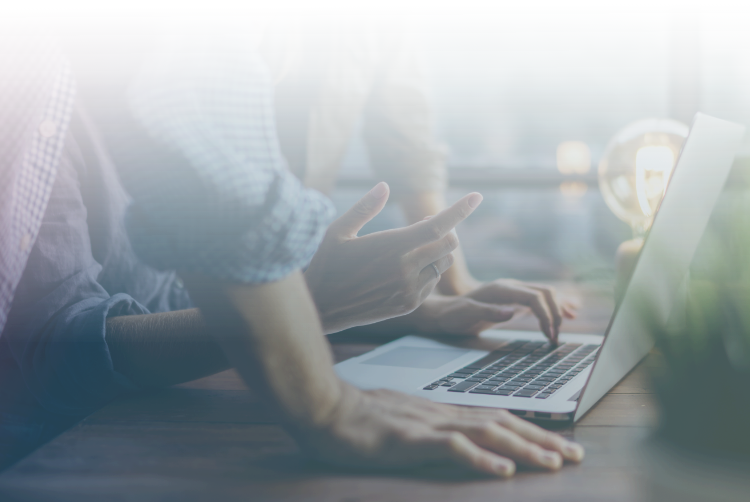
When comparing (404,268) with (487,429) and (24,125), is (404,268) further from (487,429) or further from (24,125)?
(24,125)

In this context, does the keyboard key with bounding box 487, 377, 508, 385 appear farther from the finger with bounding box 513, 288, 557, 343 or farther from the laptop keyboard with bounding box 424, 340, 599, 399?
the finger with bounding box 513, 288, 557, 343

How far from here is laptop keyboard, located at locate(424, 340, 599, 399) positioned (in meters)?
0.48

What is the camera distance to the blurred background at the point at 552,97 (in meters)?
1.65

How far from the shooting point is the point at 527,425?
37cm

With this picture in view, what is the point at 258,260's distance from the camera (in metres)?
0.34

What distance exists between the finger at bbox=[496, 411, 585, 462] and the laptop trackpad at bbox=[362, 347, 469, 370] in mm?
207

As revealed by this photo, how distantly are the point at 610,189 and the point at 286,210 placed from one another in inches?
33.0

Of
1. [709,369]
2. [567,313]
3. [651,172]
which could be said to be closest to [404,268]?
[709,369]

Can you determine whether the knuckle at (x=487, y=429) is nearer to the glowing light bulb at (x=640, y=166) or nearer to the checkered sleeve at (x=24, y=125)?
the checkered sleeve at (x=24, y=125)

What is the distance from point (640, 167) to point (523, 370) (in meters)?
0.59

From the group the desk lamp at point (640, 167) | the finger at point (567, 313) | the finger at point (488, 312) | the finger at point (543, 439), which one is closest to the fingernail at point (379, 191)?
the finger at point (543, 439)

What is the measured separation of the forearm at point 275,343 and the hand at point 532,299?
431 mm

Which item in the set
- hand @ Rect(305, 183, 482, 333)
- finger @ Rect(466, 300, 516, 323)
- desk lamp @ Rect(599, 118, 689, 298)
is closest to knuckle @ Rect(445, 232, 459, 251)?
hand @ Rect(305, 183, 482, 333)

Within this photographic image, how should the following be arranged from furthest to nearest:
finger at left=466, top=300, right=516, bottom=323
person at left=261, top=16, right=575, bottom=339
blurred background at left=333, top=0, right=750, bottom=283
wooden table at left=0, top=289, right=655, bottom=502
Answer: blurred background at left=333, top=0, right=750, bottom=283, person at left=261, top=16, right=575, bottom=339, finger at left=466, top=300, right=516, bottom=323, wooden table at left=0, top=289, right=655, bottom=502
